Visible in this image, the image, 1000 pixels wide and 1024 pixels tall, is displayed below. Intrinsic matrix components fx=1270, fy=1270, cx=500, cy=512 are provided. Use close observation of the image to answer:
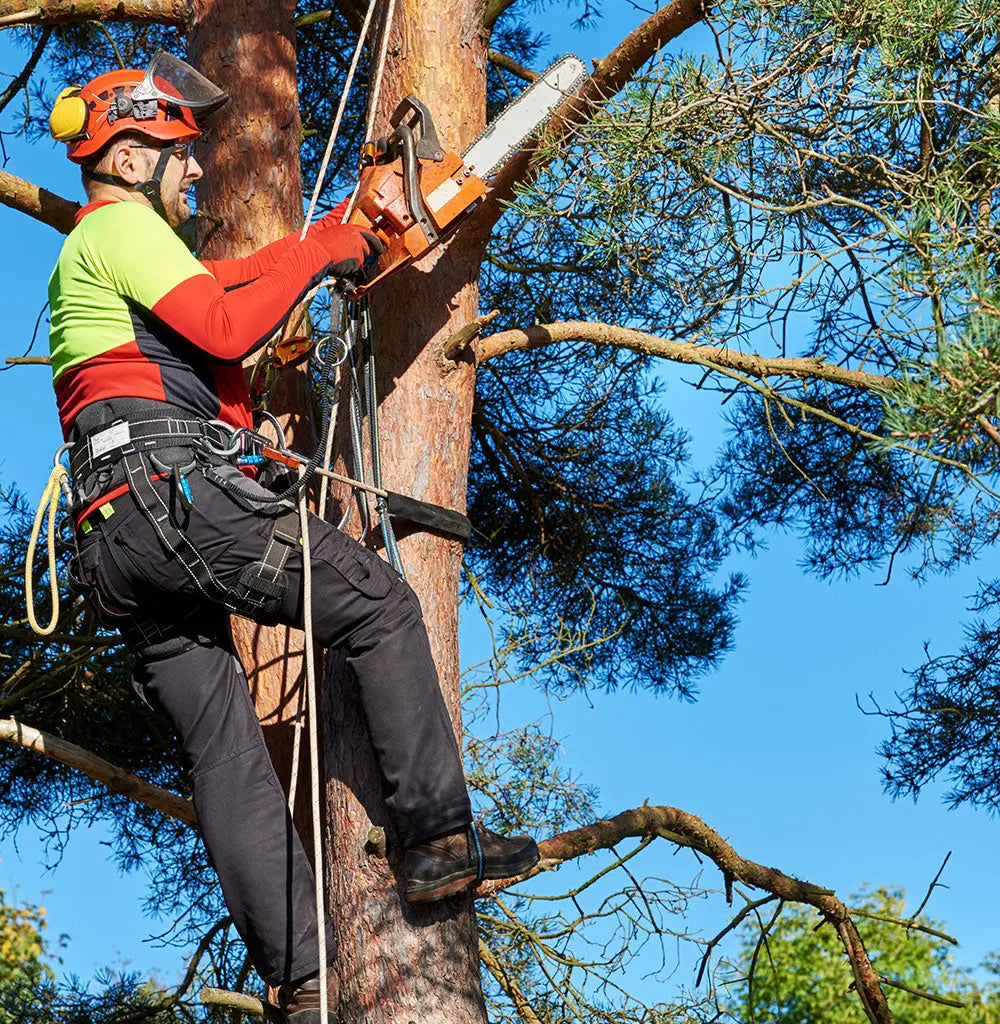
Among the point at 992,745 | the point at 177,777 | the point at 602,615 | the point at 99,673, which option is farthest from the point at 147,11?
the point at 992,745

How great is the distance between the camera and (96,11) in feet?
13.7

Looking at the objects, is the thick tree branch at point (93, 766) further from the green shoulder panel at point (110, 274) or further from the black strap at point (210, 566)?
the green shoulder panel at point (110, 274)

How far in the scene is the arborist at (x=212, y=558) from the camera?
2.62 metres

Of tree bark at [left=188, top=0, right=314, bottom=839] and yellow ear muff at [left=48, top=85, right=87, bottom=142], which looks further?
tree bark at [left=188, top=0, right=314, bottom=839]

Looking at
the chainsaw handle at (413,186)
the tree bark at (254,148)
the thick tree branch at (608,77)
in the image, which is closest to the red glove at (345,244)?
the chainsaw handle at (413,186)

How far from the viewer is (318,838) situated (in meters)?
2.53

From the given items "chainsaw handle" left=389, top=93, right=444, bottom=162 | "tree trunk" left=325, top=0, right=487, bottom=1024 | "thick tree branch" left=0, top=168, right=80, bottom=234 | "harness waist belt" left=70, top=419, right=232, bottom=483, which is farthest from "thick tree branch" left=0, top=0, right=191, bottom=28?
"harness waist belt" left=70, top=419, right=232, bottom=483

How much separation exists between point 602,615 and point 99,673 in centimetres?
239

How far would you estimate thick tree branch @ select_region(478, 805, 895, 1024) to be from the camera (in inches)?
141

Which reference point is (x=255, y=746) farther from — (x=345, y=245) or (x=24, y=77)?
(x=24, y=77)

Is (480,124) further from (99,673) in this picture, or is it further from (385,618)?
(99,673)

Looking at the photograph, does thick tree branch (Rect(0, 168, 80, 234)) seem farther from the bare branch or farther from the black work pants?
the black work pants

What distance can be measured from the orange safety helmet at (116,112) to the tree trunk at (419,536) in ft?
2.26

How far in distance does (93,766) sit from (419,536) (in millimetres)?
1093
